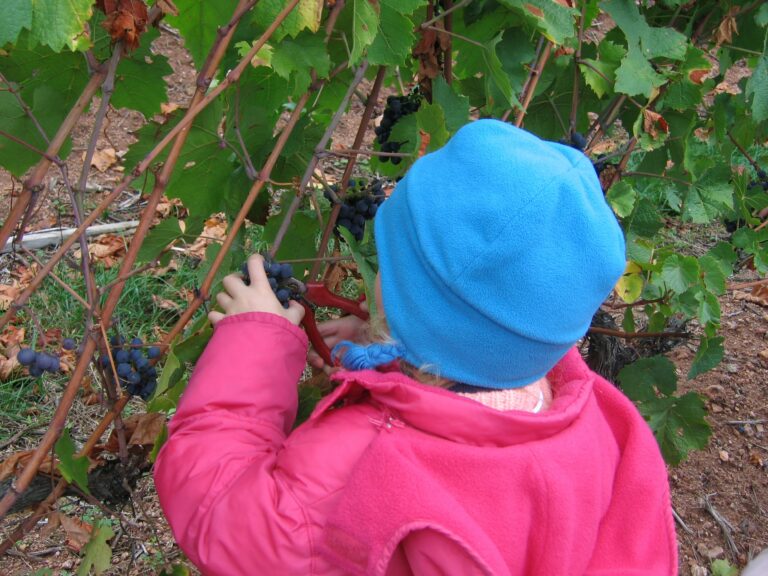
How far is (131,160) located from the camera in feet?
6.04

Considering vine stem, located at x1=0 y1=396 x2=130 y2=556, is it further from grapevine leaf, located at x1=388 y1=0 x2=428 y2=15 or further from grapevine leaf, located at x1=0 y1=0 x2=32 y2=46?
grapevine leaf, located at x1=388 y1=0 x2=428 y2=15

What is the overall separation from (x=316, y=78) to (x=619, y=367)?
5.72ft

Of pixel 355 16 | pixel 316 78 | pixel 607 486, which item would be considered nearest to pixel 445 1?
pixel 316 78

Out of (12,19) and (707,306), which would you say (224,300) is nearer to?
(12,19)

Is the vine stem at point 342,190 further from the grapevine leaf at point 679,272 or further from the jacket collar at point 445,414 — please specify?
the grapevine leaf at point 679,272

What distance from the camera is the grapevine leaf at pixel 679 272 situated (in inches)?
88.0

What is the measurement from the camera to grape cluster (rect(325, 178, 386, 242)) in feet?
6.07

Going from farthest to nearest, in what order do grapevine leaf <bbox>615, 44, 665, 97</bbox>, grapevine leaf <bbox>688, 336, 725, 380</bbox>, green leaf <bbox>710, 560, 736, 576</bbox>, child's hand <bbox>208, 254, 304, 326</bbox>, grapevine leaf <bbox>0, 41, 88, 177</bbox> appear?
green leaf <bbox>710, 560, 736, 576</bbox>
grapevine leaf <bbox>688, 336, 725, 380</bbox>
grapevine leaf <bbox>615, 44, 665, 97</bbox>
grapevine leaf <bbox>0, 41, 88, 177</bbox>
child's hand <bbox>208, 254, 304, 326</bbox>

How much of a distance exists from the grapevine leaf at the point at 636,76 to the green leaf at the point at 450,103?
1.30 feet

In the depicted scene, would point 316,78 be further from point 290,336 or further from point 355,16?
point 290,336

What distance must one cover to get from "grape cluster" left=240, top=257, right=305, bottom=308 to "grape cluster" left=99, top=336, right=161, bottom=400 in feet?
0.78

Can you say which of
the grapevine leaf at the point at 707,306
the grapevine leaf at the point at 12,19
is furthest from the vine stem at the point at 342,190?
the grapevine leaf at the point at 707,306

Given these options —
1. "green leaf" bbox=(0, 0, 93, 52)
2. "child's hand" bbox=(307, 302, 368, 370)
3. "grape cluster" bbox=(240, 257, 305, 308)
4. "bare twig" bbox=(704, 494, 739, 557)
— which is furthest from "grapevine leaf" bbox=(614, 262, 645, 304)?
"green leaf" bbox=(0, 0, 93, 52)

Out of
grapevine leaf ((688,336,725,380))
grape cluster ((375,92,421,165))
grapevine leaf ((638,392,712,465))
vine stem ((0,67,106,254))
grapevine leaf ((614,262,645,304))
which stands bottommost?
grapevine leaf ((638,392,712,465))
